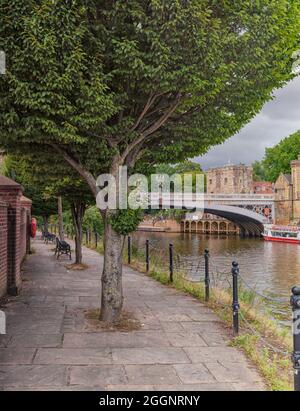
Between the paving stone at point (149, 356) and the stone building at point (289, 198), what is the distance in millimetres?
55528

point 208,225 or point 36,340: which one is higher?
point 208,225

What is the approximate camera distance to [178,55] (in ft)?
21.3

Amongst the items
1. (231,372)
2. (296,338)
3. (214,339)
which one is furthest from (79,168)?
(296,338)

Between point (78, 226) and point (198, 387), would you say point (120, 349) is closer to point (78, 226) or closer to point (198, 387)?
point (198, 387)

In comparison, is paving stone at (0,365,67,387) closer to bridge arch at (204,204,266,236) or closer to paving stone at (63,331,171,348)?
paving stone at (63,331,171,348)

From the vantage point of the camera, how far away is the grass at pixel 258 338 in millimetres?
5250

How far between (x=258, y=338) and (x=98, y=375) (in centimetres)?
294

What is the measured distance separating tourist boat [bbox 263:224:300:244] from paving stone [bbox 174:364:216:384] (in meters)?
40.1

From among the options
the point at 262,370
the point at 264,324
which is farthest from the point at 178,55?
the point at 264,324

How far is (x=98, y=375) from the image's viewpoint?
5090 mm

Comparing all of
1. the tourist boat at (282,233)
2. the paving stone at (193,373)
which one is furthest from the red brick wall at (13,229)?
the tourist boat at (282,233)

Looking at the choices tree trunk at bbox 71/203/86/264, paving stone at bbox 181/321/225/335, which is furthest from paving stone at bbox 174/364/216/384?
tree trunk at bbox 71/203/86/264

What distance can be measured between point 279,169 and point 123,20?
Result: 6760 centimetres

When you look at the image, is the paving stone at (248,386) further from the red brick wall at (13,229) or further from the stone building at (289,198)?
the stone building at (289,198)
